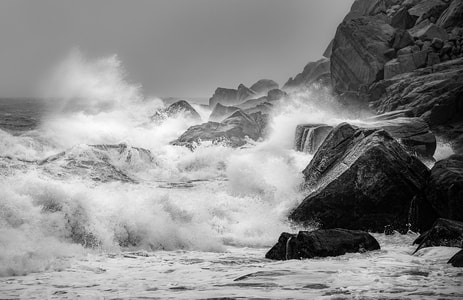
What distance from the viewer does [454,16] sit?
3819 cm

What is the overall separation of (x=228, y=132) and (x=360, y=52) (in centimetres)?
1550

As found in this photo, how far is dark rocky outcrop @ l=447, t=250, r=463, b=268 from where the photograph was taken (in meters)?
7.53

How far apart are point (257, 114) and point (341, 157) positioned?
887 inches

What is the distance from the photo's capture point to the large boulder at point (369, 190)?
12.1 m

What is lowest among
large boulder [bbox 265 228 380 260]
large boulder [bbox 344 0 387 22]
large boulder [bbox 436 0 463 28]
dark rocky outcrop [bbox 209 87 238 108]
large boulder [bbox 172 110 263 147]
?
large boulder [bbox 265 228 380 260]

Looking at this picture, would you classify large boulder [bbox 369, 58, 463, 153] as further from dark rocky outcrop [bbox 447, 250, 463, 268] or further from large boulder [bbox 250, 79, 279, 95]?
large boulder [bbox 250, 79, 279, 95]

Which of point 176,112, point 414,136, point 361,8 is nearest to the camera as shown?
point 414,136

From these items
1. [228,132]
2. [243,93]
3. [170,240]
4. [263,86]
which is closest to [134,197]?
[170,240]

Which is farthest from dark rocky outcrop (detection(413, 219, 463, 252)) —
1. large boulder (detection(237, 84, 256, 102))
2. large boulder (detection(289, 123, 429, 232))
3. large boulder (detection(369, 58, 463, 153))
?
large boulder (detection(237, 84, 256, 102))

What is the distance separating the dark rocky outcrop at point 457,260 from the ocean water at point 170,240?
147mm

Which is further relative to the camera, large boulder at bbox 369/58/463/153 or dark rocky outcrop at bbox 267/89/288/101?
dark rocky outcrop at bbox 267/89/288/101

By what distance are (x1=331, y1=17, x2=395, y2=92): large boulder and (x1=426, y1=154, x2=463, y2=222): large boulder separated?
2569cm

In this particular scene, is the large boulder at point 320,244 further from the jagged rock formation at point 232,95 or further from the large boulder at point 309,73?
the jagged rock formation at point 232,95

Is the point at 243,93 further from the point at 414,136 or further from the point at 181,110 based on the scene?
the point at 414,136
